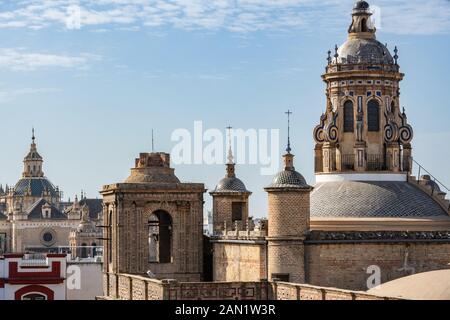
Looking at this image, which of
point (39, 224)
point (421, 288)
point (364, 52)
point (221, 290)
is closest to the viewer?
point (421, 288)

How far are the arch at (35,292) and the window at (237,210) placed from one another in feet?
29.8

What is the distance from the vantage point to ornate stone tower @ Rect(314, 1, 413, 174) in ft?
183

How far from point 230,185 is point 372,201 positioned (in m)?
9.38

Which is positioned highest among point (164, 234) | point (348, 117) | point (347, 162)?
point (348, 117)

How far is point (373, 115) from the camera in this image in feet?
185

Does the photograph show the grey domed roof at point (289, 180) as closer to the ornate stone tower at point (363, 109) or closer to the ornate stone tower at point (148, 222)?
the ornate stone tower at point (363, 109)

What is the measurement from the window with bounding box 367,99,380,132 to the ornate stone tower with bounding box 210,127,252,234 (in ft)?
23.5

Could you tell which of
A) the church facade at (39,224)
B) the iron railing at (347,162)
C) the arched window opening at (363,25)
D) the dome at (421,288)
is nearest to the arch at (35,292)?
the iron railing at (347,162)

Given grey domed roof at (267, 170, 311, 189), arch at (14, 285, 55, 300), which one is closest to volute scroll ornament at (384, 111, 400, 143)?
grey domed roof at (267, 170, 311, 189)

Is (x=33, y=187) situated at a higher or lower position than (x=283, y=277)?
higher

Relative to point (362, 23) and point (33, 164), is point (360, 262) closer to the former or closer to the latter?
point (362, 23)

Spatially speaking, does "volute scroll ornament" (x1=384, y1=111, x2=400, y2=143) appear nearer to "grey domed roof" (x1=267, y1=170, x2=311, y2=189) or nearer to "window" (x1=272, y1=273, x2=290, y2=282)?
"grey domed roof" (x1=267, y1=170, x2=311, y2=189)

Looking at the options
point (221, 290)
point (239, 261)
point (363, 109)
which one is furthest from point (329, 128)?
point (221, 290)
